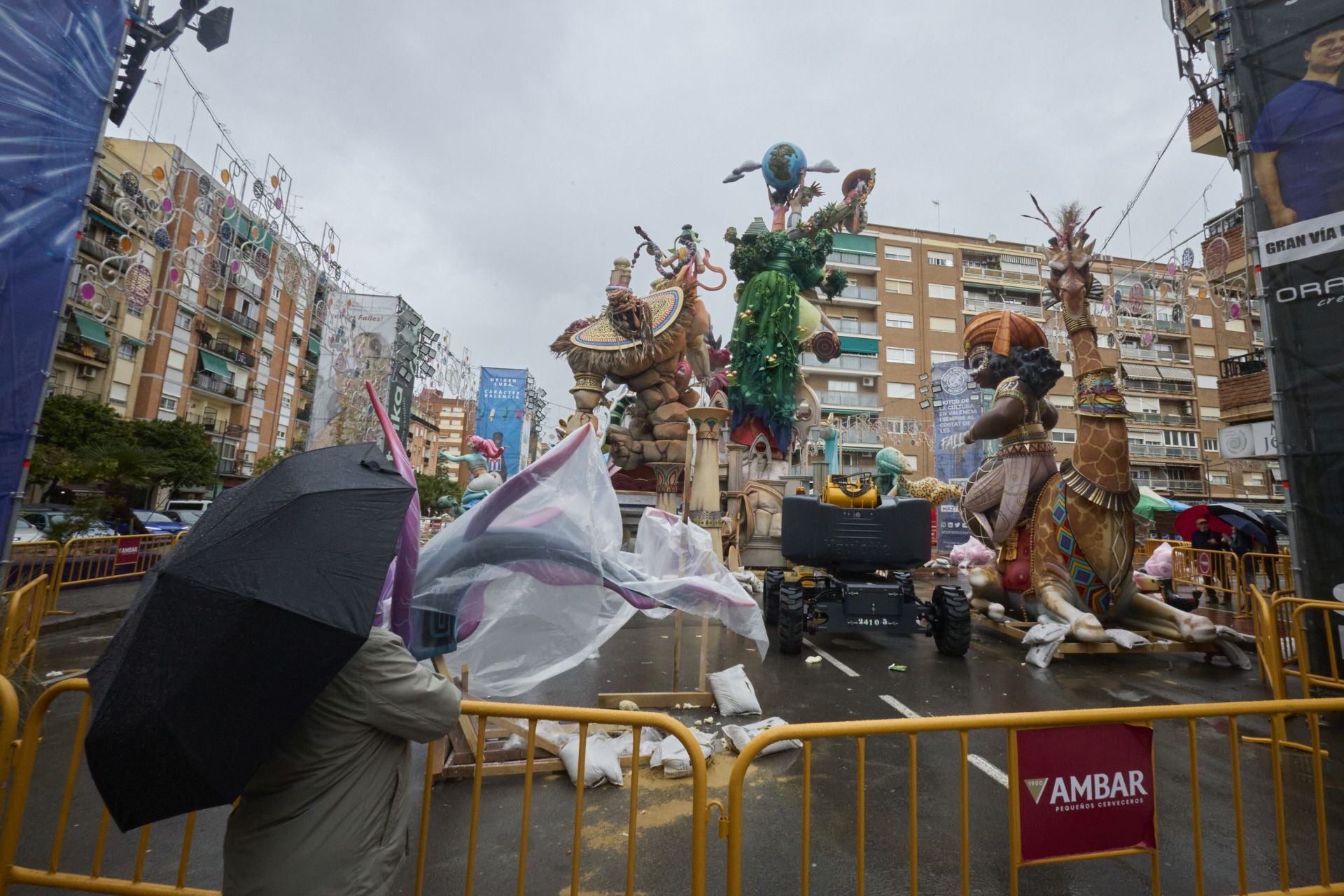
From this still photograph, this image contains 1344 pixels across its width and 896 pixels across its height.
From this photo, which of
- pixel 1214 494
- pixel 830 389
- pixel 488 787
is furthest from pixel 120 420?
pixel 1214 494

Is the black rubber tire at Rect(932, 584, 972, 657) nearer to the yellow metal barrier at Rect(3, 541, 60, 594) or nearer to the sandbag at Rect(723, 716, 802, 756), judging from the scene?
the sandbag at Rect(723, 716, 802, 756)

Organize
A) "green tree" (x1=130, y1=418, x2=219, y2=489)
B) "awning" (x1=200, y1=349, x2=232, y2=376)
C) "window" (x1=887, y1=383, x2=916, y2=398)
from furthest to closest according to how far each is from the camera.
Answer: "window" (x1=887, y1=383, x2=916, y2=398)
"awning" (x1=200, y1=349, x2=232, y2=376)
"green tree" (x1=130, y1=418, x2=219, y2=489)

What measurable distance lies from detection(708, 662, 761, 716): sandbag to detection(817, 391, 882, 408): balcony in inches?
1369

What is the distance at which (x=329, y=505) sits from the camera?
5.07ft

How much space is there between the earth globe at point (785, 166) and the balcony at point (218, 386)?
2777 centimetres

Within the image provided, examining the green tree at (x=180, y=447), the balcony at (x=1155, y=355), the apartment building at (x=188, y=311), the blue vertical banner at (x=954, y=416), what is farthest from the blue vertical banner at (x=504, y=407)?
the balcony at (x=1155, y=355)

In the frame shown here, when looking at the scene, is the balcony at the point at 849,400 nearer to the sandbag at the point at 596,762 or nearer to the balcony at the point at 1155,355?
the balcony at the point at 1155,355

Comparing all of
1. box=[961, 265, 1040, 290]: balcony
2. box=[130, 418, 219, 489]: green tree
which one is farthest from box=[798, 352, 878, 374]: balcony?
box=[130, 418, 219, 489]: green tree

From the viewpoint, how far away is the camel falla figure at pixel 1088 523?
21.7ft

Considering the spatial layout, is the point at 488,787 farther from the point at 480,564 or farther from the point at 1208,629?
the point at 1208,629

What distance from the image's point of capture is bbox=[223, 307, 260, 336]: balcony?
3080 cm

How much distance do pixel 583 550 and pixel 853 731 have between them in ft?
5.06

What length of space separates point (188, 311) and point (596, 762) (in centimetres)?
3139

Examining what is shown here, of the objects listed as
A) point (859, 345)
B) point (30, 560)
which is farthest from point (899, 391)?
point (30, 560)
